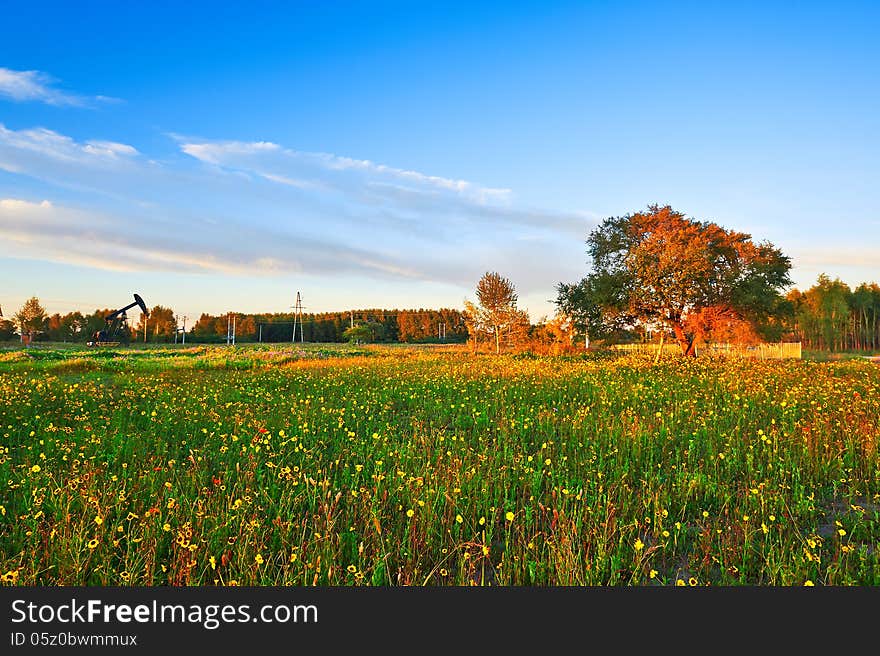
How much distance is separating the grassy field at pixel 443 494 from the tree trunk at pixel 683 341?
21.4 metres

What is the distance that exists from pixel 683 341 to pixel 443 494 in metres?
30.3

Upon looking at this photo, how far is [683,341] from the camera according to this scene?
31.7 meters

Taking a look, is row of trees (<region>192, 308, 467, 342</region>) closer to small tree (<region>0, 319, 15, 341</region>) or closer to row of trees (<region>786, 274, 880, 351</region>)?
small tree (<region>0, 319, 15, 341</region>)

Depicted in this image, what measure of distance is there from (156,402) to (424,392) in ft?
20.1

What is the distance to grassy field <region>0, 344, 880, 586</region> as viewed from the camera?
3.81 meters

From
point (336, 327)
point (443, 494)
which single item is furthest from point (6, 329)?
point (443, 494)

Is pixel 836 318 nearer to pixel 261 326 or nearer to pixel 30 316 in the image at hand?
pixel 261 326

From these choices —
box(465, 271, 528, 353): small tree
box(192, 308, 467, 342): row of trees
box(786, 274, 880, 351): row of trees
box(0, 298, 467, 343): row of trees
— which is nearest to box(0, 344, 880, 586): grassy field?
box(465, 271, 528, 353): small tree

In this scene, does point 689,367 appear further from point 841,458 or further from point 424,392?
point 841,458

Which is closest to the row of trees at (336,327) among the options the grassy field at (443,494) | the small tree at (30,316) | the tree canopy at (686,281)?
the small tree at (30,316)

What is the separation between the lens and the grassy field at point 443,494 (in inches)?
150

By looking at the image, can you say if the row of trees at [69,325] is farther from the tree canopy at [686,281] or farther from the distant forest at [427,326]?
the tree canopy at [686,281]

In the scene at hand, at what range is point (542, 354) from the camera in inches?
1478

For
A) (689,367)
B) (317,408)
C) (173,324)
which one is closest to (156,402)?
(317,408)
